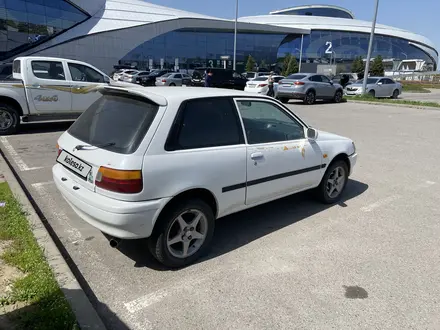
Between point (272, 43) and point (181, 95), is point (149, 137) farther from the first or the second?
point (272, 43)

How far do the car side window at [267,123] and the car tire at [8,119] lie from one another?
24.3 ft

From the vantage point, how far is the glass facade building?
45.6 meters

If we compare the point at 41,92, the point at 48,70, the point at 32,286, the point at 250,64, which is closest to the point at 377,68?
the point at 250,64

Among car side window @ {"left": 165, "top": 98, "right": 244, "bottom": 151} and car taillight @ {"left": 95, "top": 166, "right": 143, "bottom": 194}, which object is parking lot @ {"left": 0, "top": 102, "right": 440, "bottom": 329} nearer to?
car taillight @ {"left": 95, "top": 166, "right": 143, "bottom": 194}

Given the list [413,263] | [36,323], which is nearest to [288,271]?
[413,263]

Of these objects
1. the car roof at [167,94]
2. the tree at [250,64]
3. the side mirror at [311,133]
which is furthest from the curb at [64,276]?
the tree at [250,64]

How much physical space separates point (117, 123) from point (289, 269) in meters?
2.15

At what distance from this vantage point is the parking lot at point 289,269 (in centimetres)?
264

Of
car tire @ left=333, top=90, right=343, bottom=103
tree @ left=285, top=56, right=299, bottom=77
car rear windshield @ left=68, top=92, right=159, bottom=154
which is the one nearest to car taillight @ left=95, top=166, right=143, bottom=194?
car rear windshield @ left=68, top=92, right=159, bottom=154

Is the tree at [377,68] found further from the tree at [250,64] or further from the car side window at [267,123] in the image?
the car side window at [267,123]

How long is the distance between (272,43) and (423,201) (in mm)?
76805

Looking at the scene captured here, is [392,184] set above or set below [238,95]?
below

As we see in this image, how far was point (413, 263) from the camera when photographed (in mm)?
3416

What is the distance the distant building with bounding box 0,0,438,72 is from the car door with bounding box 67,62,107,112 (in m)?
45.1
